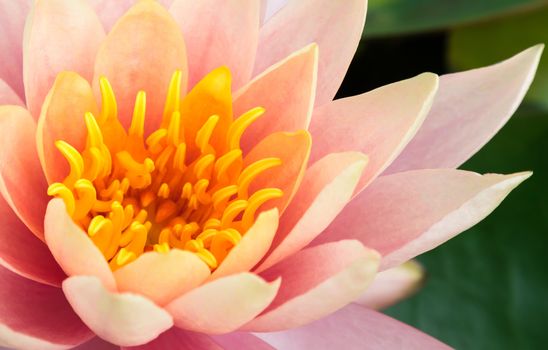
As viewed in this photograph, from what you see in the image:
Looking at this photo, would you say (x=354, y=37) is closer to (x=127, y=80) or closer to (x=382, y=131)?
Answer: (x=382, y=131)

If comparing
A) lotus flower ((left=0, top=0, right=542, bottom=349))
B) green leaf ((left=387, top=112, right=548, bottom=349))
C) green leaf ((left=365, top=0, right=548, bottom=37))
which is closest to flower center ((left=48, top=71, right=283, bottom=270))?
lotus flower ((left=0, top=0, right=542, bottom=349))

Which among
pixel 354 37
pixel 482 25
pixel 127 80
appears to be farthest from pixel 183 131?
pixel 482 25

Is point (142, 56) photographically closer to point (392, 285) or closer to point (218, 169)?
point (218, 169)

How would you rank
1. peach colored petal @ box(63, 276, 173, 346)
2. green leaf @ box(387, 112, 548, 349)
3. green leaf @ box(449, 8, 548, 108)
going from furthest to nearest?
1. green leaf @ box(449, 8, 548, 108)
2. green leaf @ box(387, 112, 548, 349)
3. peach colored petal @ box(63, 276, 173, 346)

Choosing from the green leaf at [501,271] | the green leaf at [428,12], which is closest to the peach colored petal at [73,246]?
the green leaf at [501,271]

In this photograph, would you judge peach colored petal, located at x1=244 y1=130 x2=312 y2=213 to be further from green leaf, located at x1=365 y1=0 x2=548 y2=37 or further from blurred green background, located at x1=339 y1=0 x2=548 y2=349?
green leaf, located at x1=365 y1=0 x2=548 y2=37

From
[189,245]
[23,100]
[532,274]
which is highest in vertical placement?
[23,100]
